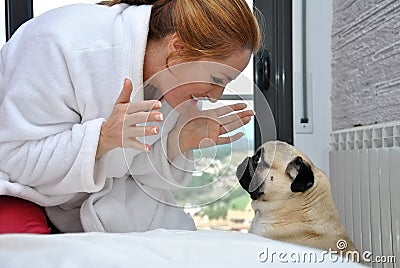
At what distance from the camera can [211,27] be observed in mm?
1143

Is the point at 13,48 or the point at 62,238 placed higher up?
the point at 13,48

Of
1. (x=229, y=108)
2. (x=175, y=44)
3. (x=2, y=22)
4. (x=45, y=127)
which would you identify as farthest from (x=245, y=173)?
(x=2, y=22)

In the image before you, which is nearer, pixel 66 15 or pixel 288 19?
pixel 66 15

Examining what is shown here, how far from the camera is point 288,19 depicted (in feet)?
6.56

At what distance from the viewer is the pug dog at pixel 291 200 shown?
131cm

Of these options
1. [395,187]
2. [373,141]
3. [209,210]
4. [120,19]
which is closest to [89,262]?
[209,210]

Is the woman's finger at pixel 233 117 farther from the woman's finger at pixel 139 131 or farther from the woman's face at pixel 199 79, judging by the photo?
the woman's finger at pixel 139 131

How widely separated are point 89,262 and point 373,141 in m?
1.18

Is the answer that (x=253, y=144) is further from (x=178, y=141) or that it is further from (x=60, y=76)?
(x=60, y=76)

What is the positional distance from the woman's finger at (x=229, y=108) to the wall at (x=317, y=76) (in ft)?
2.79

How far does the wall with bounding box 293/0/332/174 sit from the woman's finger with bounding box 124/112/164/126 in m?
1.07

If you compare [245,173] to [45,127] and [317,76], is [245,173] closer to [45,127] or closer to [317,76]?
[45,127]

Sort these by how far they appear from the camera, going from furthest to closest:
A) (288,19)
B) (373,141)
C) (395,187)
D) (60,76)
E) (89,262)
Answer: (288,19) < (373,141) < (395,187) < (60,76) < (89,262)

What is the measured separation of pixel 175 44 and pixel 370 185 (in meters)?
0.74
